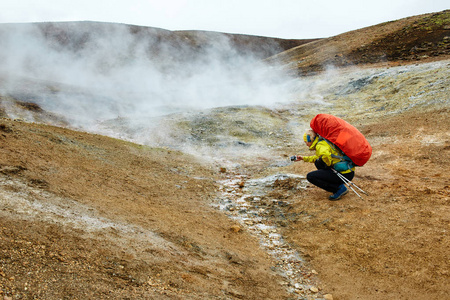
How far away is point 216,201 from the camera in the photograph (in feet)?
18.7

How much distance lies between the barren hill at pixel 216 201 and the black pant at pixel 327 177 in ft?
0.87

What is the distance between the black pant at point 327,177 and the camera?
16.2 ft

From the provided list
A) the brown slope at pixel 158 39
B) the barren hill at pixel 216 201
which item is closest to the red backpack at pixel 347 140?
the barren hill at pixel 216 201

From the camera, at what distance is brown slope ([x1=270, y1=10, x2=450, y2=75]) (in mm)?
18656

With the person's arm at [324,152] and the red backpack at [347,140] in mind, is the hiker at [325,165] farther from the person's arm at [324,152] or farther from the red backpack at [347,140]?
the red backpack at [347,140]

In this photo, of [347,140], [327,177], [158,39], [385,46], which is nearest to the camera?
[347,140]

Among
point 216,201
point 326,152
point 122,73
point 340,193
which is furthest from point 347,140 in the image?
point 122,73

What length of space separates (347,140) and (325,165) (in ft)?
2.10

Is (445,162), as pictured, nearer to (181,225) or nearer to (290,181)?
(290,181)

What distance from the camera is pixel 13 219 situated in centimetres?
267

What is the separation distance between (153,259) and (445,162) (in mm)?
6075

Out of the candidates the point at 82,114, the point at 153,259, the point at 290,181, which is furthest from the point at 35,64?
the point at 153,259

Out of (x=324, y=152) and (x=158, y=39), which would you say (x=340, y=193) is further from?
(x=158, y=39)

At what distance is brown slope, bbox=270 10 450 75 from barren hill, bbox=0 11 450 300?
15.3 feet
